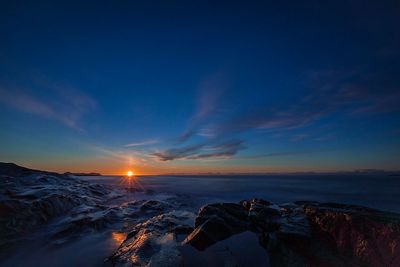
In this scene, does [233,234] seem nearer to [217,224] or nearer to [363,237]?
[217,224]


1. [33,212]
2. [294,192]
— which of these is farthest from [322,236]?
[294,192]

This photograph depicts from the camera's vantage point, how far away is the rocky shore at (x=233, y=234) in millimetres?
5824

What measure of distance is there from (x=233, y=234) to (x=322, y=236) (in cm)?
370

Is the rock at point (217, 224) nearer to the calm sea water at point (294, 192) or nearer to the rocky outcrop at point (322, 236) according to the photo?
the rocky outcrop at point (322, 236)

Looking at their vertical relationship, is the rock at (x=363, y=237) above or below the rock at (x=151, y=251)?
above

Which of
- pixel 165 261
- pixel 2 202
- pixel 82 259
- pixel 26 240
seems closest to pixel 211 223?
pixel 165 261

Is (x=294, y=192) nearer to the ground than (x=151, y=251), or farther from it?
nearer to the ground

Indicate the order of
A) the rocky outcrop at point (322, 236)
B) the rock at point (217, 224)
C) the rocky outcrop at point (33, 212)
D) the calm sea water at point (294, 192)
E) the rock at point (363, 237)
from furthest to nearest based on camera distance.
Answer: the calm sea water at point (294, 192) → the rocky outcrop at point (33, 212) → the rock at point (217, 224) → the rocky outcrop at point (322, 236) → the rock at point (363, 237)

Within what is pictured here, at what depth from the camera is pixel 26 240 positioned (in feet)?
30.5

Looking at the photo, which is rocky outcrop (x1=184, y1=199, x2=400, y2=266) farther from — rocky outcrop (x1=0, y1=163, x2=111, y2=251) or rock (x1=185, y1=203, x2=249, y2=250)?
rocky outcrop (x1=0, y1=163, x2=111, y2=251)

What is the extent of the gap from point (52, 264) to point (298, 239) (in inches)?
342

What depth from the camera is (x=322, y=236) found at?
23.4ft

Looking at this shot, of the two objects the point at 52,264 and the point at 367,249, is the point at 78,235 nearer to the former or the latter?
the point at 52,264

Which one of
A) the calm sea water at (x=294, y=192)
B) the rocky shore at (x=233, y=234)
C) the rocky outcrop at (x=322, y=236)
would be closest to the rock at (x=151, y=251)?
the rocky shore at (x=233, y=234)
